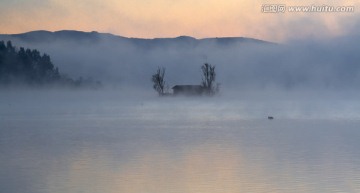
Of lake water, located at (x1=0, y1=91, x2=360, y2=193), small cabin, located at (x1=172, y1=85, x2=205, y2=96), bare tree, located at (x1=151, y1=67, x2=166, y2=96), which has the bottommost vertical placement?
small cabin, located at (x1=172, y1=85, x2=205, y2=96)

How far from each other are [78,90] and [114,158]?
10515cm

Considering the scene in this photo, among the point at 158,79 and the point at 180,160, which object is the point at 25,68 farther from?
the point at 180,160

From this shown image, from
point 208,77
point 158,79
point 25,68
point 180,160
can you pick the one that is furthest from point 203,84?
point 180,160

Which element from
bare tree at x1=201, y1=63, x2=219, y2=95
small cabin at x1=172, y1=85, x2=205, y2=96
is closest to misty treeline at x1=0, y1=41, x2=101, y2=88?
small cabin at x1=172, y1=85, x2=205, y2=96

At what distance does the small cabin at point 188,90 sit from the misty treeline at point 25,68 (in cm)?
2550

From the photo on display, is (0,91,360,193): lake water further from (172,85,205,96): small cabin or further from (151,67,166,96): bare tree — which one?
(172,85,205,96): small cabin

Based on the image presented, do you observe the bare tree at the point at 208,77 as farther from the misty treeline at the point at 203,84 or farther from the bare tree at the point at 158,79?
the bare tree at the point at 158,79

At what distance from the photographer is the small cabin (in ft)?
292

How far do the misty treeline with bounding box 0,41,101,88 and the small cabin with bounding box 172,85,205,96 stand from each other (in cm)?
2550

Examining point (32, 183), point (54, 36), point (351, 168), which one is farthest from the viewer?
point (54, 36)

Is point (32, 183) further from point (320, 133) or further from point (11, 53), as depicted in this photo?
point (11, 53)

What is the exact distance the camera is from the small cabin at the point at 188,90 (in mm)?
88875

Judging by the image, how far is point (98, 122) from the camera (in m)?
39.4

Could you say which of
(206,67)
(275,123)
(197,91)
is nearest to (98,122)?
(275,123)
